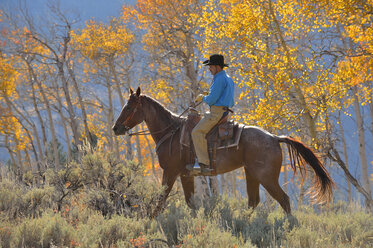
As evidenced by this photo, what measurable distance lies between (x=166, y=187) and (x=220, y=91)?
1982mm

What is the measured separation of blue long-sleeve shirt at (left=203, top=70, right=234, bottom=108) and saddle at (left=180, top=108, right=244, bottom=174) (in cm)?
30

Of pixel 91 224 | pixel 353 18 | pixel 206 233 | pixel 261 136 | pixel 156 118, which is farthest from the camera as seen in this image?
pixel 353 18

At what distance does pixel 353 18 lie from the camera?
28.7ft

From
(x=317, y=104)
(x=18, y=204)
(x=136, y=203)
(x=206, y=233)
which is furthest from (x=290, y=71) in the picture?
(x=18, y=204)

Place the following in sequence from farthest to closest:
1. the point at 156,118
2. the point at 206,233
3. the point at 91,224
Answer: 1. the point at 156,118
2. the point at 91,224
3. the point at 206,233

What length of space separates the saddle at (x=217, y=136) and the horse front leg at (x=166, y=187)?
1.50 ft

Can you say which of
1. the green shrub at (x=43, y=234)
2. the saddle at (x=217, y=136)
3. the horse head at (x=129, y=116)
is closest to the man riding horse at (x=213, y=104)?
the saddle at (x=217, y=136)

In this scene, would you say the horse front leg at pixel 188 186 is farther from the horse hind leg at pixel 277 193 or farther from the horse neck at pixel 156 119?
the horse hind leg at pixel 277 193

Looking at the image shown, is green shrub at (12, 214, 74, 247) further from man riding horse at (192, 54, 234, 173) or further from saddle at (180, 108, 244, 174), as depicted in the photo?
saddle at (180, 108, 244, 174)

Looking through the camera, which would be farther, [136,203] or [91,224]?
[136,203]

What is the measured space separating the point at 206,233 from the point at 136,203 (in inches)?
88.4

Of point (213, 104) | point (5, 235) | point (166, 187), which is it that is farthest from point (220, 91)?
point (5, 235)

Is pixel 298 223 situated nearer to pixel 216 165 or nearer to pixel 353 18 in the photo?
pixel 216 165

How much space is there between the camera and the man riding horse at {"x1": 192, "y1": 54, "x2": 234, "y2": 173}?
229 inches
